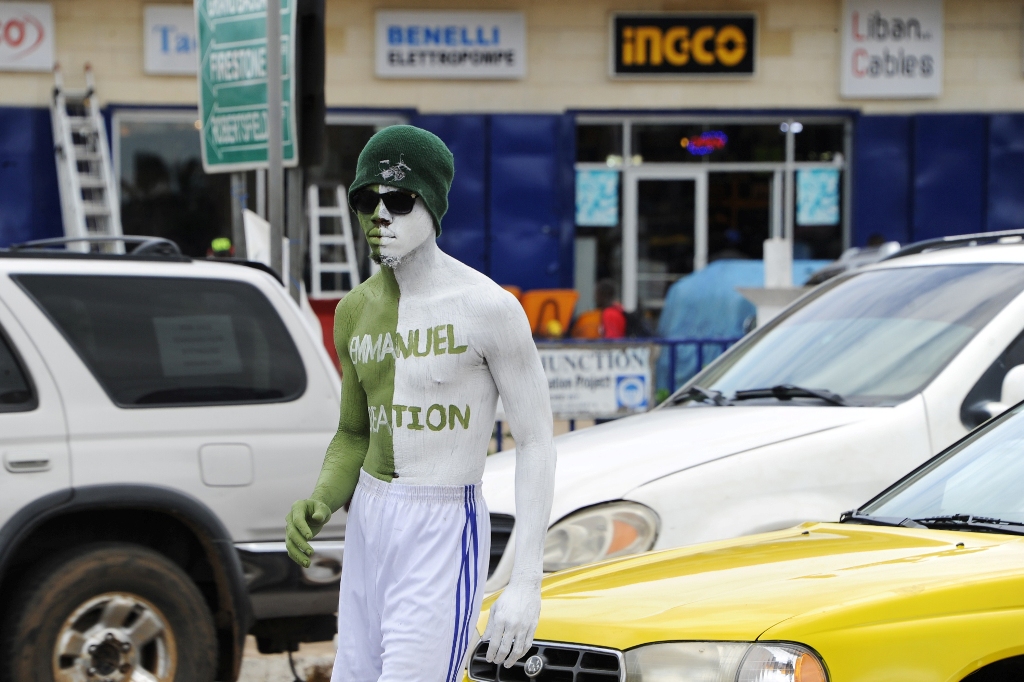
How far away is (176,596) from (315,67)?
10.3 ft

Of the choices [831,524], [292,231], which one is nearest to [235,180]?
[292,231]

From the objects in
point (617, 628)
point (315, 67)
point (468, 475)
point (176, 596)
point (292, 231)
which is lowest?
point (176, 596)

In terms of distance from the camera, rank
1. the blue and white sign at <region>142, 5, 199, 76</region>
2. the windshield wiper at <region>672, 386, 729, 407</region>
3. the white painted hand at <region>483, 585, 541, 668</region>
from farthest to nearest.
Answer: the blue and white sign at <region>142, 5, 199, 76</region>
the windshield wiper at <region>672, 386, 729, 407</region>
the white painted hand at <region>483, 585, 541, 668</region>

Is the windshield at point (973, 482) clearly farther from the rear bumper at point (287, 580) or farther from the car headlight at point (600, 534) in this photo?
the rear bumper at point (287, 580)

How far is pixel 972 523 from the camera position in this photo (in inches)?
143

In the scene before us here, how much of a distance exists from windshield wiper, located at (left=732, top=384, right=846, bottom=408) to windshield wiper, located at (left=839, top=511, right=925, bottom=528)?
120 cm

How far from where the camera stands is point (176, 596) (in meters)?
4.90

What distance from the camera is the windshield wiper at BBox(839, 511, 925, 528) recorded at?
150 inches

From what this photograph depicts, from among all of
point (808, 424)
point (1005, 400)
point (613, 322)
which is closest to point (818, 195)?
point (613, 322)

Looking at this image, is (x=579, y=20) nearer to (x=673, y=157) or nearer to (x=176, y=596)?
(x=673, y=157)

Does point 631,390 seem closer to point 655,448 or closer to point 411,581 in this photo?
point 655,448

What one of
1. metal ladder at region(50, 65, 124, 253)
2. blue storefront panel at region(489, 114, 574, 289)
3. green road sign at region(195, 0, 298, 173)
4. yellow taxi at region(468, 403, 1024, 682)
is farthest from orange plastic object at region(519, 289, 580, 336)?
yellow taxi at region(468, 403, 1024, 682)

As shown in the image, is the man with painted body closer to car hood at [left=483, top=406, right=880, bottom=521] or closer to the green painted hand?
the green painted hand

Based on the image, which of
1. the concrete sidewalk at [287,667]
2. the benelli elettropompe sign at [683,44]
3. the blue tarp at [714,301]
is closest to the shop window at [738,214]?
the blue tarp at [714,301]
